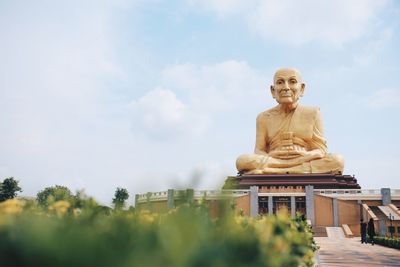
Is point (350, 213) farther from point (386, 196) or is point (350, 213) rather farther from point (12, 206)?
point (12, 206)

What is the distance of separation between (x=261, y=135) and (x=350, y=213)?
9.03m

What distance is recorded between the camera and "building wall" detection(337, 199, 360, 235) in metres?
24.6

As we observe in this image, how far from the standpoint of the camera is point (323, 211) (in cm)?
2517

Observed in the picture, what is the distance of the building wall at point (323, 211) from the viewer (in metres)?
25.1

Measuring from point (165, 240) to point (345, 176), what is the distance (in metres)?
28.3

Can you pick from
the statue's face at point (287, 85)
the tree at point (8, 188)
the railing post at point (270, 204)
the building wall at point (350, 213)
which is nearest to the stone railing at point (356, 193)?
the building wall at point (350, 213)

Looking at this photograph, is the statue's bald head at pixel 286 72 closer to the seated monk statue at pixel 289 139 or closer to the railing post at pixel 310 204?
the seated monk statue at pixel 289 139

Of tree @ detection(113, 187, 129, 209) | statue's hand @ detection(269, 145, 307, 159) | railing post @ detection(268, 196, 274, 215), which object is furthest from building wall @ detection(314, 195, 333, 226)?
tree @ detection(113, 187, 129, 209)

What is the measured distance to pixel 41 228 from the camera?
3.60 ft

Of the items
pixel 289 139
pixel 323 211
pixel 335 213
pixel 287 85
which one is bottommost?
pixel 335 213

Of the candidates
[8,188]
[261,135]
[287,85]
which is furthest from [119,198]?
[8,188]

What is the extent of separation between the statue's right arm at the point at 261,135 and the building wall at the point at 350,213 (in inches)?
302

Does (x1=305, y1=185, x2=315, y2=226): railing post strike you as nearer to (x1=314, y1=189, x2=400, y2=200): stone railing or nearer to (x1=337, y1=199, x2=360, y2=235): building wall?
(x1=314, y1=189, x2=400, y2=200): stone railing

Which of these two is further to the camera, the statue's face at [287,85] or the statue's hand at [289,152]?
the statue's face at [287,85]
